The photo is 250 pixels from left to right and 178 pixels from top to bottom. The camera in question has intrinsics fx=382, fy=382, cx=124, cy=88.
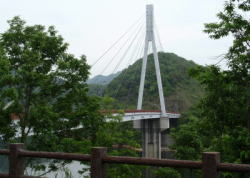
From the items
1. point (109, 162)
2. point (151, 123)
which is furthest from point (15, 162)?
point (151, 123)

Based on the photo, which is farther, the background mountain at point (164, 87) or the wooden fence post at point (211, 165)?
the background mountain at point (164, 87)

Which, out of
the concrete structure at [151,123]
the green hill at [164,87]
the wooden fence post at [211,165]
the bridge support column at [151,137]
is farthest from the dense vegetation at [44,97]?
the green hill at [164,87]

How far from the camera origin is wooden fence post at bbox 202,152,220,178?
3639mm

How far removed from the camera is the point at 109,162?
13.9 feet

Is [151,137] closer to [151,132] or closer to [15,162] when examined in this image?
[151,132]

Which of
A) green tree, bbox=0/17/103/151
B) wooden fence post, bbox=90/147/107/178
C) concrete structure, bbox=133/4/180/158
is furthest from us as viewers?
concrete structure, bbox=133/4/180/158

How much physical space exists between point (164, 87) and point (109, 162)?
254 feet

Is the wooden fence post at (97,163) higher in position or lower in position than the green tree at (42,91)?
lower

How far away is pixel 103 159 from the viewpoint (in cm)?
428

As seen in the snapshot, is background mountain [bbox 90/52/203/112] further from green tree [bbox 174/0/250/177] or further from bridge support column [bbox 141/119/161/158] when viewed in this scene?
green tree [bbox 174/0/250/177]

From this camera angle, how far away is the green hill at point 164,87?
7425 centimetres

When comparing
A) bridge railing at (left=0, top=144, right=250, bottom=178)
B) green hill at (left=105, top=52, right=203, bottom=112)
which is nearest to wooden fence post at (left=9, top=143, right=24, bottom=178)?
bridge railing at (left=0, top=144, right=250, bottom=178)

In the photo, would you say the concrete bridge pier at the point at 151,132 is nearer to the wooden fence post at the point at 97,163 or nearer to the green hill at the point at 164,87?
the green hill at the point at 164,87

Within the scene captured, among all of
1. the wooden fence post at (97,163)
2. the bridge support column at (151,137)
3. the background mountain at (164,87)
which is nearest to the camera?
the wooden fence post at (97,163)
